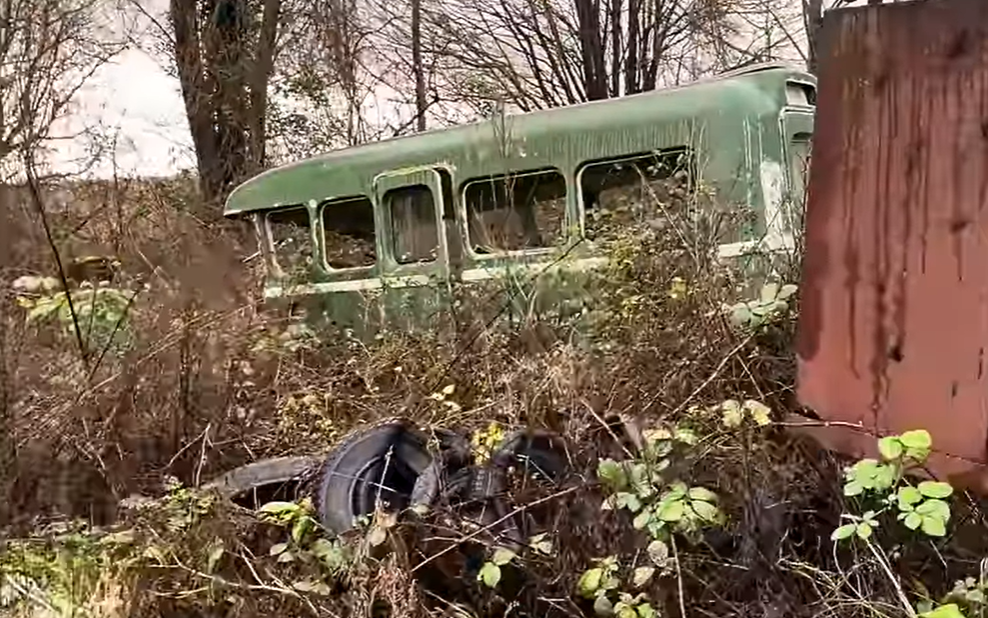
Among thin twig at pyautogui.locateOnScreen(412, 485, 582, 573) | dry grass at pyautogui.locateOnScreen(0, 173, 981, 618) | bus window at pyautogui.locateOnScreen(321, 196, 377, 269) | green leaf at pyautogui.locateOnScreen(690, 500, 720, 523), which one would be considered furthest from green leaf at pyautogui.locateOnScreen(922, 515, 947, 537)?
bus window at pyautogui.locateOnScreen(321, 196, 377, 269)

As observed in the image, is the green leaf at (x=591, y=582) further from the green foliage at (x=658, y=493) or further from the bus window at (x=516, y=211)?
the bus window at (x=516, y=211)

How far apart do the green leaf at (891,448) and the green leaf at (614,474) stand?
862 mm

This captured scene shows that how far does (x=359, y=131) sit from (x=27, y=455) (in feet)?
41.9

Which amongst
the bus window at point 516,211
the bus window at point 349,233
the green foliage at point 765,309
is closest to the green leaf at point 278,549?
the green foliage at point 765,309

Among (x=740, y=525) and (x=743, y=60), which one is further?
(x=743, y=60)

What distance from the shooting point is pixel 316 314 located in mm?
7078

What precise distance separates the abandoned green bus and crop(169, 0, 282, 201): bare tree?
8.03 metres

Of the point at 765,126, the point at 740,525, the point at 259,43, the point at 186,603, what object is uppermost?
the point at 259,43

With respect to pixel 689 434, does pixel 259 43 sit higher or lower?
higher

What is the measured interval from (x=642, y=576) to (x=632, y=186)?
3289 mm

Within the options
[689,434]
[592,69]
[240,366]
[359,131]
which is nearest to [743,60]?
[592,69]

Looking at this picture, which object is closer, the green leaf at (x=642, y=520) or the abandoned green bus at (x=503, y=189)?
the green leaf at (x=642, y=520)

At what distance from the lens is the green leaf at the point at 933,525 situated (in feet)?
8.00

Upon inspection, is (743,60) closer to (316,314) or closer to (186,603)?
(316,314)
